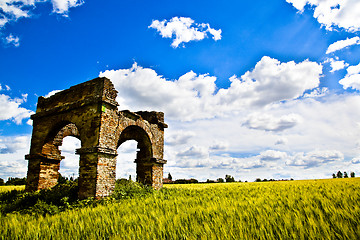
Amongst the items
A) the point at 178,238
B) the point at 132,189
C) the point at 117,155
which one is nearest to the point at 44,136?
the point at 117,155

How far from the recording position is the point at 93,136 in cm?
868

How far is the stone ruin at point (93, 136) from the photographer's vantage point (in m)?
8.45

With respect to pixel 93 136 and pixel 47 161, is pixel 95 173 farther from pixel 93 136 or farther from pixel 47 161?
pixel 47 161

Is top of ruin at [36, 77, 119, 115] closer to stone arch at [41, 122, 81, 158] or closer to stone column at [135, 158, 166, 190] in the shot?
stone arch at [41, 122, 81, 158]

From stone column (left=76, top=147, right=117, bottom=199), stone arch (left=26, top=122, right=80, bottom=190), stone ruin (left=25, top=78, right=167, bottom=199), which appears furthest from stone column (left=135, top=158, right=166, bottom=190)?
stone arch (left=26, top=122, right=80, bottom=190)

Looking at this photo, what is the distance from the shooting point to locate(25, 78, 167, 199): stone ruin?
8.45 meters

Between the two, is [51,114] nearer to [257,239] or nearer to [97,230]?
A: [97,230]

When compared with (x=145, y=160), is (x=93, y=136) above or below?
above

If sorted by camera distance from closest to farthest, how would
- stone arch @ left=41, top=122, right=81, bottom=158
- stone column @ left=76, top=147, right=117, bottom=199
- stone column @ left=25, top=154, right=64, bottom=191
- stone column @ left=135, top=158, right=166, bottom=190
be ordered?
stone column @ left=76, top=147, right=117, bottom=199, stone column @ left=25, top=154, right=64, bottom=191, stone arch @ left=41, top=122, right=81, bottom=158, stone column @ left=135, top=158, right=166, bottom=190

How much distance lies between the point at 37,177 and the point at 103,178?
170 inches

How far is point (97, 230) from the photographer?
4.13 meters

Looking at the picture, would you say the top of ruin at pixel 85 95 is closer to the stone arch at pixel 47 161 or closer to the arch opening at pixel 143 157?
the stone arch at pixel 47 161

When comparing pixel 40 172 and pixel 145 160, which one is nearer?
pixel 40 172

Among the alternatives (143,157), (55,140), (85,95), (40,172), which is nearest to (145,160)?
(143,157)
